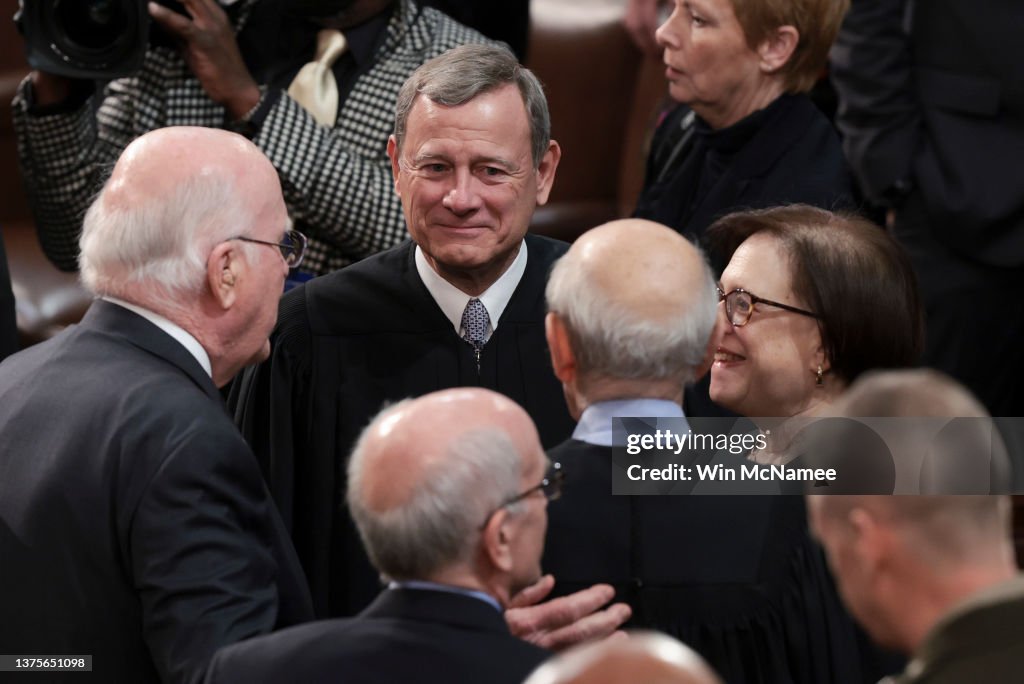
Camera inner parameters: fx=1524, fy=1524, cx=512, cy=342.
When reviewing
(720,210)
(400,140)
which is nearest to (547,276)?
(400,140)

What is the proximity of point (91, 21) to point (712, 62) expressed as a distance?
63.1 inches

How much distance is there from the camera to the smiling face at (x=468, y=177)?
9.95 feet

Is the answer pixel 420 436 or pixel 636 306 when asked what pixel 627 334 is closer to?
pixel 636 306

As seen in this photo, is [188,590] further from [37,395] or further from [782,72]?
[782,72]

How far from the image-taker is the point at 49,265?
17.8ft

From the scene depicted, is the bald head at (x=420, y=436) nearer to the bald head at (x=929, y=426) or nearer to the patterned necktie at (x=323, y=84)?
the bald head at (x=929, y=426)

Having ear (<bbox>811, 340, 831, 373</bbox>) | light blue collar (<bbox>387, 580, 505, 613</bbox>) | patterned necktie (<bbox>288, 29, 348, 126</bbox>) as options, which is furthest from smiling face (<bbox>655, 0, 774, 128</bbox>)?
light blue collar (<bbox>387, 580, 505, 613</bbox>)

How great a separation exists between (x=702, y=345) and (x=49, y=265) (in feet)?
11.9

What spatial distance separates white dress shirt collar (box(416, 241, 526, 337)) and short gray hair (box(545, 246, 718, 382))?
2.75 feet

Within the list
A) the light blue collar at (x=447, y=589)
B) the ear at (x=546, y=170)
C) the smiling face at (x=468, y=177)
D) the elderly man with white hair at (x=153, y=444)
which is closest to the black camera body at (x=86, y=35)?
the smiling face at (x=468, y=177)

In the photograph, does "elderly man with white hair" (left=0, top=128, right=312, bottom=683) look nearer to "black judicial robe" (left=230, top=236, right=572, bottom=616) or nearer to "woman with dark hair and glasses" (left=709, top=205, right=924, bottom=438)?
"black judicial robe" (left=230, top=236, right=572, bottom=616)

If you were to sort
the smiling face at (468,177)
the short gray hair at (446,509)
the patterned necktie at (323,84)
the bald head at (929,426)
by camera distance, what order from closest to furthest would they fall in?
the bald head at (929,426) < the short gray hair at (446,509) < the smiling face at (468,177) < the patterned necktie at (323,84)

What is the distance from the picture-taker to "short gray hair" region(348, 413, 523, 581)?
1946 millimetres

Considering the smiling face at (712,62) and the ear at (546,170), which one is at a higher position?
the smiling face at (712,62)
